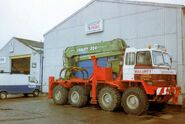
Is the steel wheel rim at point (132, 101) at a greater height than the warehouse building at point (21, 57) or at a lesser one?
lesser

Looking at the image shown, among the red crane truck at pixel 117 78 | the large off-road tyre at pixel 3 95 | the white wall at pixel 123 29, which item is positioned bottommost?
the large off-road tyre at pixel 3 95

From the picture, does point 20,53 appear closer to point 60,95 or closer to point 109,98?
point 60,95

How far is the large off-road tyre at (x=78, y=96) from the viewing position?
16.3 meters

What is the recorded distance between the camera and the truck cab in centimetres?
1329

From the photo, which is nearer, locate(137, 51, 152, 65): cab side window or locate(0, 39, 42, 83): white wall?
locate(137, 51, 152, 65): cab side window

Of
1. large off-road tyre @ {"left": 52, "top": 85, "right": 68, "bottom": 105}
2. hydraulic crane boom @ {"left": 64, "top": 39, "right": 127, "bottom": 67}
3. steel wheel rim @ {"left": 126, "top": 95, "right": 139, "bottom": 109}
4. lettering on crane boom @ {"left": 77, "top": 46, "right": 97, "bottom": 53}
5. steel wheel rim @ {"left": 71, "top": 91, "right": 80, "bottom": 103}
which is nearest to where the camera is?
steel wheel rim @ {"left": 126, "top": 95, "right": 139, "bottom": 109}

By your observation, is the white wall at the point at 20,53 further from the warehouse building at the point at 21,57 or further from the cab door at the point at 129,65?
the cab door at the point at 129,65

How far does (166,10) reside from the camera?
19.5m

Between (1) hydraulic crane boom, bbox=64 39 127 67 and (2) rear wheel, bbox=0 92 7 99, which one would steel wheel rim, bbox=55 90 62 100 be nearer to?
(1) hydraulic crane boom, bbox=64 39 127 67

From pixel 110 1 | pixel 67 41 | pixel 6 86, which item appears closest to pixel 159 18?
pixel 110 1

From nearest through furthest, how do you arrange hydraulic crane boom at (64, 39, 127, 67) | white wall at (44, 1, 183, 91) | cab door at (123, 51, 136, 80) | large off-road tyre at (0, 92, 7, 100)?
cab door at (123, 51, 136, 80) < hydraulic crane boom at (64, 39, 127, 67) < white wall at (44, 1, 183, 91) < large off-road tyre at (0, 92, 7, 100)

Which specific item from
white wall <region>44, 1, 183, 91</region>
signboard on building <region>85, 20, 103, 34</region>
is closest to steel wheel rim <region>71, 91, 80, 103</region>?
white wall <region>44, 1, 183, 91</region>

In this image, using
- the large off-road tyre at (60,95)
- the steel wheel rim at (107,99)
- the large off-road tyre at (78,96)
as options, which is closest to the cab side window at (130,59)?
the steel wheel rim at (107,99)

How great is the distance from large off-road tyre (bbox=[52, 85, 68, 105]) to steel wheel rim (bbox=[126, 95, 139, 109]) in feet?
16.0
